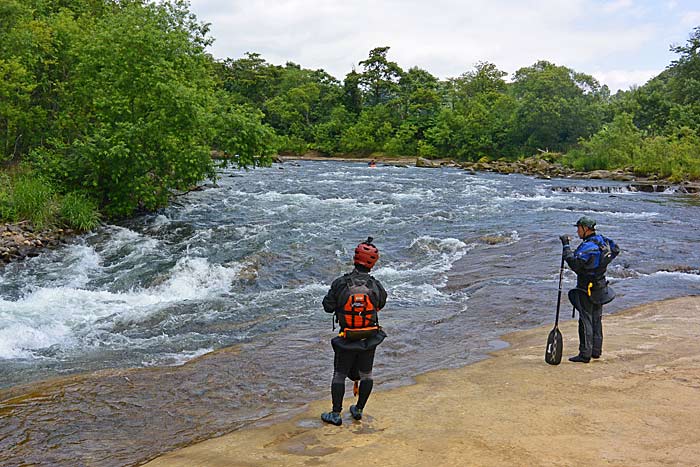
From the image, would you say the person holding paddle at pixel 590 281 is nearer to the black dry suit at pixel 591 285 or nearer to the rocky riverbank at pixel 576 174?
the black dry suit at pixel 591 285

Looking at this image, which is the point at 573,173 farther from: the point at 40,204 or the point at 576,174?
the point at 40,204

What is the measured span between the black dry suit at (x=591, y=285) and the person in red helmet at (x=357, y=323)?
8.66 ft

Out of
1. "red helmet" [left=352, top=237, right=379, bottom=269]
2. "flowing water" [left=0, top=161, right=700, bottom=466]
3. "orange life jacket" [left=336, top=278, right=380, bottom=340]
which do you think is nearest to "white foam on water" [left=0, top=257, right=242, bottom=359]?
"flowing water" [left=0, top=161, right=700, bottom=466]

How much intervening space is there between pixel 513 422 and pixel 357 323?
1.63m

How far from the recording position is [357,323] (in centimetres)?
512

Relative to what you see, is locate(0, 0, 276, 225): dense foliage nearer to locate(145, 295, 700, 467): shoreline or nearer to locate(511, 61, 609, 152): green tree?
locate(145, 295, 700, 467): shoreline

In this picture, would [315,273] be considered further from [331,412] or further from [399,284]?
[331,412]

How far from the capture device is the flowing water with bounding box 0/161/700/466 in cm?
624

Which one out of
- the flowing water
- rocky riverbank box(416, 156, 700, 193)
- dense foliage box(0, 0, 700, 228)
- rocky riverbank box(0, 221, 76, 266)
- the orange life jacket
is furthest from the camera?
rocky riverbank box(416, 156, 700, 193)

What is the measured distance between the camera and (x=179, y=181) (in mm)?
19953

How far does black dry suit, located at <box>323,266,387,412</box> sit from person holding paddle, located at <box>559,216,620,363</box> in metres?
2.60

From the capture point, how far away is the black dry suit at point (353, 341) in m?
5.16

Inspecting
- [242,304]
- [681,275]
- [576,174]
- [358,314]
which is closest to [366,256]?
[358,314]

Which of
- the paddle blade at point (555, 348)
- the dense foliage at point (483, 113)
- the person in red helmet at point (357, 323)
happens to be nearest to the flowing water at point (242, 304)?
the paddle blade at point (555, 348)
